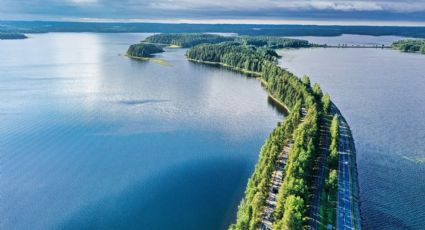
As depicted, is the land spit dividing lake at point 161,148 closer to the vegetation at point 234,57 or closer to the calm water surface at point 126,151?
the calm water surface at point 126,151

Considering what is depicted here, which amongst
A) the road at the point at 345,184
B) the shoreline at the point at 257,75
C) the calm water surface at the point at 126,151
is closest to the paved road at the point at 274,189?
the calm water surface at the point at 126,151

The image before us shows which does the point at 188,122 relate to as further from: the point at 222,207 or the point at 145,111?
the point at 222,207

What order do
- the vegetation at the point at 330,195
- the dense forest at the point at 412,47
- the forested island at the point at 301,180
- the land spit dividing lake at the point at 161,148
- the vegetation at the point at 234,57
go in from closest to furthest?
1. the forested island at the point at 301,180
2. the vegetation at the point at 330,195
3. the land spit dividing lake at the point at 161,148
4. the vegetation at the point at 234,57
5. the dense forest at the point at 412,47

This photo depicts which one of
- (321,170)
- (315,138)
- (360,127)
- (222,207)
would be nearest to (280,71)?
(360,127)

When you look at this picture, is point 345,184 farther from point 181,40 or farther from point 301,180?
point 181,40

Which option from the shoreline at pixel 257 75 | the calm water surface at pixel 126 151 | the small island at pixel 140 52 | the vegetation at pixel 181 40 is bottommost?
the calm water surface at pixel 126 151

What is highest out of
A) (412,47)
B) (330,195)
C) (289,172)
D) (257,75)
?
(412,47)

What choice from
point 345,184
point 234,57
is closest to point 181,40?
point 234,57
